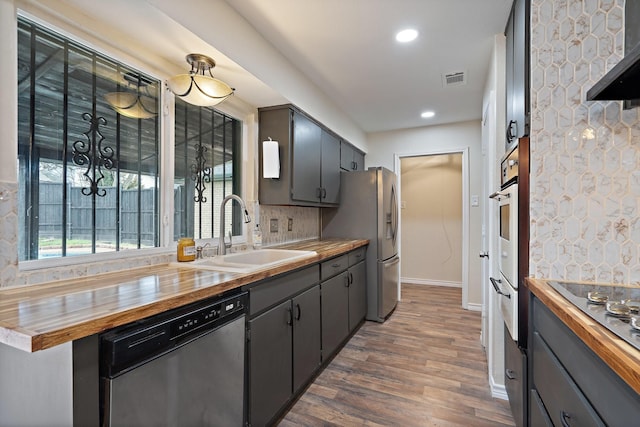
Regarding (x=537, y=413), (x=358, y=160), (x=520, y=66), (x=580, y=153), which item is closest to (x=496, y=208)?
(x=580, y=153)

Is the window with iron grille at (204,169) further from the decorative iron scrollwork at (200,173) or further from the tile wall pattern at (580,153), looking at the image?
the tile wall pattern at (580,153)

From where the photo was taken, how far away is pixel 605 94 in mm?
1140

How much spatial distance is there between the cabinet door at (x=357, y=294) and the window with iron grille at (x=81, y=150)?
5.83 ft

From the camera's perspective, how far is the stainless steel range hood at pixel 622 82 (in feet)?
2.90

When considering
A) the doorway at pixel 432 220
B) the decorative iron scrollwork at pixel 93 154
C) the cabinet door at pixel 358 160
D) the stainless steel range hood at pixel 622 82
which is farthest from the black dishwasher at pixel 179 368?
the doorway at pixel 432 220

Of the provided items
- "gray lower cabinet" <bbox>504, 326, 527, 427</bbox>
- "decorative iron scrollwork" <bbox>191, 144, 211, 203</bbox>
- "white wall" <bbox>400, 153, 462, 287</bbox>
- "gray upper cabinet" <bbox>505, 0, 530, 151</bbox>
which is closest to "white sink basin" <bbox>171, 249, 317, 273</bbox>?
"decorative iron scrollwork" <bbox>191, 144, 211, 203</bbox>

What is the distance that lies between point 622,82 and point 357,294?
7.96 feet

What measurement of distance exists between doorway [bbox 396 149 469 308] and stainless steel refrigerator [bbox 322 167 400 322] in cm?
140

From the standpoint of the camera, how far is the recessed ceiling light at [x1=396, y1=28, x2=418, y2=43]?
1.99 m

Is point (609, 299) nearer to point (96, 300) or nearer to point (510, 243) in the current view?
point (510, 243)

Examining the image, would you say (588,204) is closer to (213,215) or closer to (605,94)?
(605,94)

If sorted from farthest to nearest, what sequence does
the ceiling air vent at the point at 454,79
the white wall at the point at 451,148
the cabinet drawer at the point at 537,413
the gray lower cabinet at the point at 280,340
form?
the white wall at the point at 451,148 → the ceiling air vent at the point at 454,79 → the gray lower cabinet at the point at 280,340 → the cabinet drawer at the point at 537,413

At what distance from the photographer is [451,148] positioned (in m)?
3.93

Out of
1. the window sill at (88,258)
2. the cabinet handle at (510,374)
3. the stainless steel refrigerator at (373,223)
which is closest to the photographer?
the window sill at (88,258)
